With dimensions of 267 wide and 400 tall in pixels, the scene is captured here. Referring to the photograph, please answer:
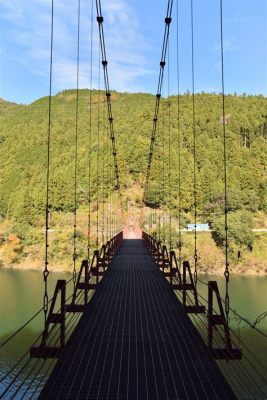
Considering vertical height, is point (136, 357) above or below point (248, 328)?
above

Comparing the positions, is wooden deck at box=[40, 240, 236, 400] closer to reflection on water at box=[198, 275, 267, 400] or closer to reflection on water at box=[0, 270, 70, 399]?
reflection on water at box=[0, 270, 70, 399]

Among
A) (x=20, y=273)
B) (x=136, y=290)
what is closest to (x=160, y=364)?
(x=136, y=290)

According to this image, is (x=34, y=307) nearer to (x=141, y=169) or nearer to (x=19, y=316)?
(x=19, y=316)

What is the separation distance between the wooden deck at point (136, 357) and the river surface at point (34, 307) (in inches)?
304

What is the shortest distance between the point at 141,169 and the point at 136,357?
2332 inches

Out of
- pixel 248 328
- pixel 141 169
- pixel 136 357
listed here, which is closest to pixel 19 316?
pixel 248 328

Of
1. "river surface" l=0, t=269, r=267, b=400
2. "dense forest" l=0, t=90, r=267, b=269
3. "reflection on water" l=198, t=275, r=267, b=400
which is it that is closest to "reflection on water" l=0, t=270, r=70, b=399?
"river surface" l=0, t=269, r=267, b=400

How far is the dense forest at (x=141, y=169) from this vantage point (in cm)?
5109

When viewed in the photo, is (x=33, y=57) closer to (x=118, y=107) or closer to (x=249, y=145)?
(x=249, y=145)

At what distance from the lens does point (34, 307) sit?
94.1ft

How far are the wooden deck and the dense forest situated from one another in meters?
29.9

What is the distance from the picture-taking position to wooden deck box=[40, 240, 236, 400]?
3.21m

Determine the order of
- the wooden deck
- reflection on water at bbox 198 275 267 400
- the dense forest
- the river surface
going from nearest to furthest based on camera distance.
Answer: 1. the wooden deck
2. reflection on water at bbox 198 275 267 400
3. the river surface
4. the dense forest

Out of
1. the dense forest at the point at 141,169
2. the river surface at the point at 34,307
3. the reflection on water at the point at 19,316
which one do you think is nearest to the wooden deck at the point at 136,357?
the reflection on water at the point at 19,316
